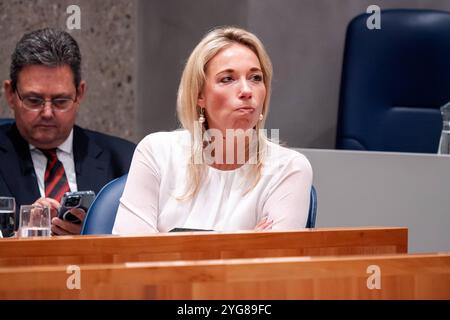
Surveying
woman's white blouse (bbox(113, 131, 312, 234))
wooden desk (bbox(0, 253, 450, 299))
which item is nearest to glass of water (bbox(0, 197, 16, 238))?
woman's white blouse (bbox(113, 131, 312, 234))

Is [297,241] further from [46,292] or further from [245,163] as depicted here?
[245,163]

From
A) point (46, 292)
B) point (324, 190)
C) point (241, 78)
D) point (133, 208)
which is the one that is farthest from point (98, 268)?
point (324, 190)

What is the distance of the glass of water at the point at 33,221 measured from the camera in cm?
169

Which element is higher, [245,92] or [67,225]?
[245,92]

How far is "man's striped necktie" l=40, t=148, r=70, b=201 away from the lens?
247cm

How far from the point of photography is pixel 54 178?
2.49 meters

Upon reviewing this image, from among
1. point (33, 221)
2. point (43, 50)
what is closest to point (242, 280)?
point (33, 221)

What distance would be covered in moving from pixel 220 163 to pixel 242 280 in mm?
1364

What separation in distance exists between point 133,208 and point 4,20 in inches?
77.8

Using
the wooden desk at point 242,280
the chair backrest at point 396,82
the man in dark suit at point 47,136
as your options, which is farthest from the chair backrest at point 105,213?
the chair backrest at point 396,82

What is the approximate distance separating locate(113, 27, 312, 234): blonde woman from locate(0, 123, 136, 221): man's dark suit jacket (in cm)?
44

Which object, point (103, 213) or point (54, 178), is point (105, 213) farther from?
point (54, 178)

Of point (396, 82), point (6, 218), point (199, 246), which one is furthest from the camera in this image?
point (396, 82)

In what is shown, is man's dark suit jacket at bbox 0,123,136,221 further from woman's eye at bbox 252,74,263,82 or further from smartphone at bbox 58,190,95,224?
woman's eye at bbox 252,74,263,82
